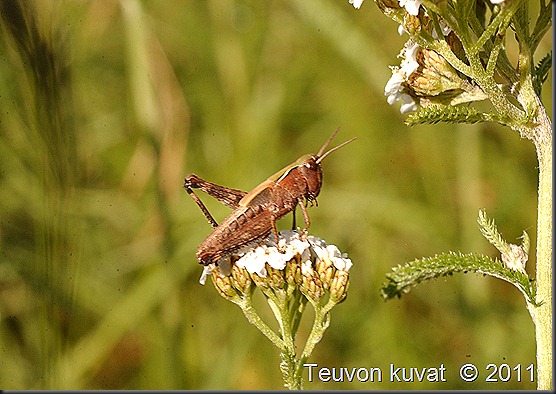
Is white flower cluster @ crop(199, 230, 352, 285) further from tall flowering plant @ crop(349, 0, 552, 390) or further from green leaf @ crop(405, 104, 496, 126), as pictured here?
green leaf @ crop(405, 104, 496, 126)

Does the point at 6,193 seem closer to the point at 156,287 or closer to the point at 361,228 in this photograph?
the point at 156,287

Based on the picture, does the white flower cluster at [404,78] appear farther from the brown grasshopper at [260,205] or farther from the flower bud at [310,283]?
the flower bud at [310,283]

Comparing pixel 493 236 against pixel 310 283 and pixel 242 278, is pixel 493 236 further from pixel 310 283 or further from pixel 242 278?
pixel 242 278

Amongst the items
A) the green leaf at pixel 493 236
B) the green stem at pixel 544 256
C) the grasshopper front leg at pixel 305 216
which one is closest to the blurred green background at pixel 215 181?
the grasshopper front leg at pixel 305 216

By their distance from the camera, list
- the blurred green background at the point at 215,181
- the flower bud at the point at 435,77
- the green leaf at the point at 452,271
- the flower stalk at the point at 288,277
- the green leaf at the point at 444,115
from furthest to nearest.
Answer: the blurred green background at the point at 215,181 → the flower stalk at the point at 288,277 → the flower bud at the point at 435,77 → the green leaf at the point at 452,271 → the green leaf at the point at 444,115

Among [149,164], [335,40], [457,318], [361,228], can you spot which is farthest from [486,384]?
[149,164]
